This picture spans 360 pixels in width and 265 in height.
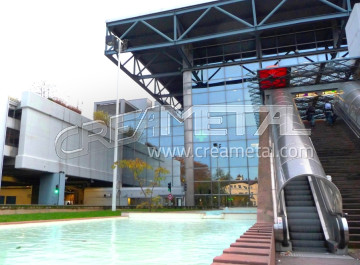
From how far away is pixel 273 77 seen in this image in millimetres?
22828

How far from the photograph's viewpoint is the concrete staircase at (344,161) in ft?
30.3

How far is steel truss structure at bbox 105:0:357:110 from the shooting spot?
32969 mm

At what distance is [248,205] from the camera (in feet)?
105

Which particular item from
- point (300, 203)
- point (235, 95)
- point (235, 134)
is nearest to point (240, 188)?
point (235, 134)

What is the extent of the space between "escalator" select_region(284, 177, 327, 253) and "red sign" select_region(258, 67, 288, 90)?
44.9 feet

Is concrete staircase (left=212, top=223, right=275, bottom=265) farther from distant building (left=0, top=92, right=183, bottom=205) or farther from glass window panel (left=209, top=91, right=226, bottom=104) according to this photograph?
distant building (left=0, top=92, right=183, bottom=205)

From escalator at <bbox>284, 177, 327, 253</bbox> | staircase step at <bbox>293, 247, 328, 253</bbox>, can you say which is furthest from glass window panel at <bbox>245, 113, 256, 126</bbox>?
staircase step at <bbox>293, 247, 328, 253</bbox>

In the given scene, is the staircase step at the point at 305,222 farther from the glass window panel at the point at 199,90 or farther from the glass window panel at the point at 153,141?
the glass window panel at the point at 153,141

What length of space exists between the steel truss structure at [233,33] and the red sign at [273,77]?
1079 centimetres

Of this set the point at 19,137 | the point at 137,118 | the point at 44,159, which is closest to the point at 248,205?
the point at 137,118

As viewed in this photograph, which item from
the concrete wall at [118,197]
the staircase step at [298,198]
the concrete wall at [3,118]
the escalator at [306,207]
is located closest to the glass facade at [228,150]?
the concrete wall at [118,197]

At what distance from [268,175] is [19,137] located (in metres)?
29.4

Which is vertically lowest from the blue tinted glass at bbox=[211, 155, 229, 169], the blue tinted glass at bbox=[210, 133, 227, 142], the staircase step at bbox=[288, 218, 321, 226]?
the staircase step at bbox=[288, 218, 321, 226]

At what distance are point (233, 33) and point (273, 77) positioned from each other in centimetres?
1252
